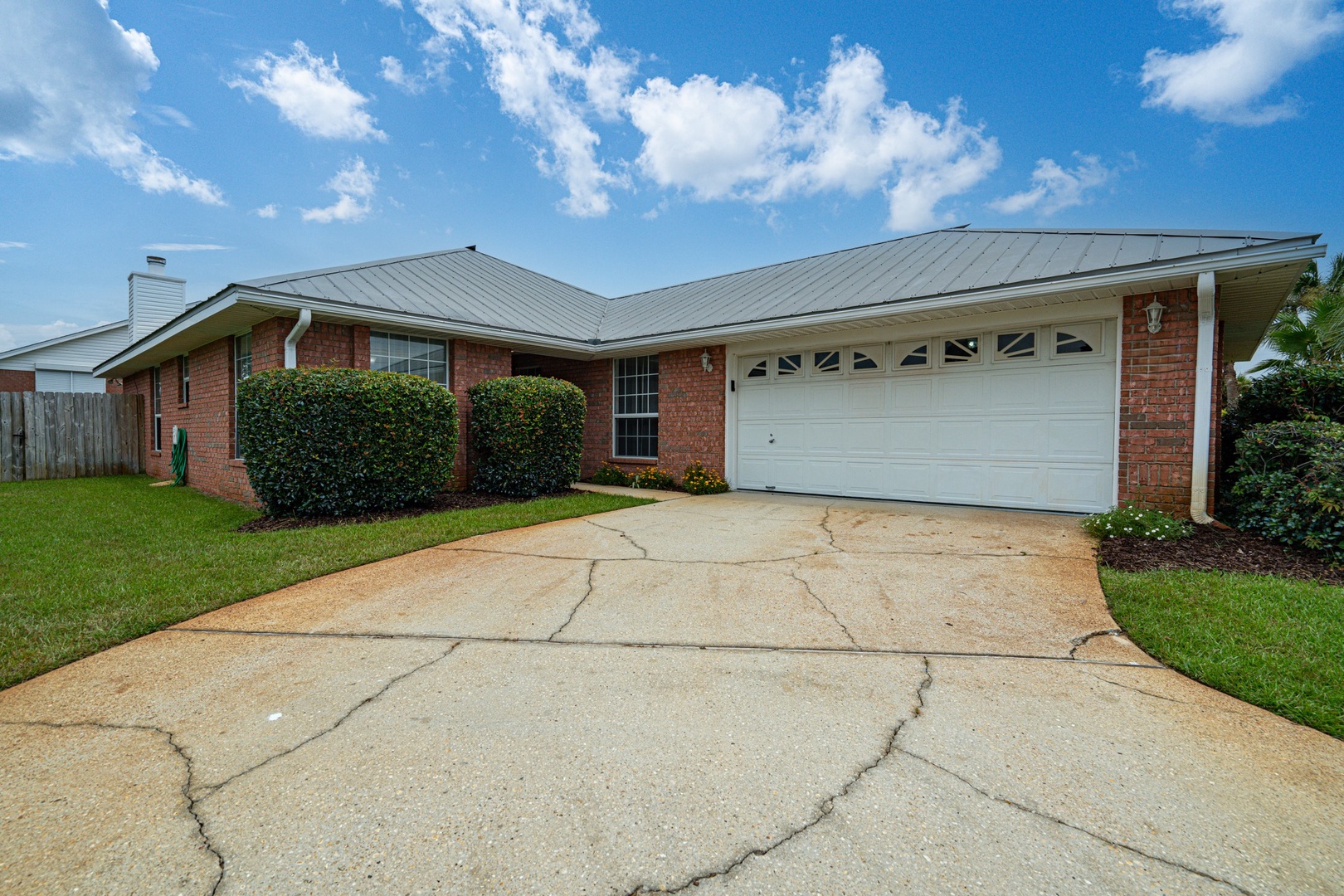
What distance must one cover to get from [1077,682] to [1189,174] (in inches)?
595

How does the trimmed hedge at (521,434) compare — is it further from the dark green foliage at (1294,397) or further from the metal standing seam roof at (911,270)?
the dark green foliage at (1294,397)

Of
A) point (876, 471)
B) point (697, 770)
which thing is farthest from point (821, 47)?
point (697, 770)

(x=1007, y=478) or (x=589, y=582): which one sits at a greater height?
(x=1007, y=478)

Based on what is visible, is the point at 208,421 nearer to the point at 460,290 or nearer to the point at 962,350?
the point at 460,290

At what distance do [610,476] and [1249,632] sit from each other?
9.33 meters

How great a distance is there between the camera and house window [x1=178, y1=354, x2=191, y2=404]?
11.8 meters

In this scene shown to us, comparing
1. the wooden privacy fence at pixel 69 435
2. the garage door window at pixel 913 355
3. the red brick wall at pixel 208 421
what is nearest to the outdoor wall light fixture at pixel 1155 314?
the garage door window at pixel 913 355

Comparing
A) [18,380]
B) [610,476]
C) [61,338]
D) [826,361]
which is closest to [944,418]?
[826,361]

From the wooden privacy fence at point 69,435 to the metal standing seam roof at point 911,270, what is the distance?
1322cm

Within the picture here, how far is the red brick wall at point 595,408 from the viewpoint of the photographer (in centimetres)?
1188

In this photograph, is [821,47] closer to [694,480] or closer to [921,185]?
[921,185]

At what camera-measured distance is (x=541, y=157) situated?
13.6 metres

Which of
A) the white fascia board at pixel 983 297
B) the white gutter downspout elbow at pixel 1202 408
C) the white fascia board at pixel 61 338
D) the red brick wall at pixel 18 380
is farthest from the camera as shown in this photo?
the red brick wall at pixel 18 380

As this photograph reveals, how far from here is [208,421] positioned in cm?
1055
